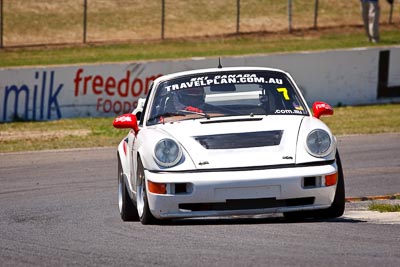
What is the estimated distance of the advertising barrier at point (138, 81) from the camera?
23.0 metres

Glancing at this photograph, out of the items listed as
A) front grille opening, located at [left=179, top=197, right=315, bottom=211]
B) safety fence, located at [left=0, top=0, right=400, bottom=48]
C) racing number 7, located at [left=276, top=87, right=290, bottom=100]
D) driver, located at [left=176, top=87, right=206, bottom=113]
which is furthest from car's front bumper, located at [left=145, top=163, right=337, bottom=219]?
safety fence, located at [left=0, top=0, right=400, bottom=48]

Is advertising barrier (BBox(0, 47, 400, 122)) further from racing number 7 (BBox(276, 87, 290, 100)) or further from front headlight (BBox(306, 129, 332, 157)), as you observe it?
front headlight (BBox(306, 129, 332, 157))

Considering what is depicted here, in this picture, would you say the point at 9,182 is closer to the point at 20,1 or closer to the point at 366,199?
the point at 366,199

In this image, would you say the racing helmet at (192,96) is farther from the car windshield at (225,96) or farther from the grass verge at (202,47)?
the grass verge at (202,47)

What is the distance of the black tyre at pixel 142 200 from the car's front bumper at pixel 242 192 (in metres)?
0.23

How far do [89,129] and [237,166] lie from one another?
1327 cm

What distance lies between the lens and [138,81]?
23.5m

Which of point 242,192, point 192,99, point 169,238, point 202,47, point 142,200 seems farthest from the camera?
point 202,47

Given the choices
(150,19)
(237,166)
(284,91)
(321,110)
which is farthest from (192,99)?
(150,19)

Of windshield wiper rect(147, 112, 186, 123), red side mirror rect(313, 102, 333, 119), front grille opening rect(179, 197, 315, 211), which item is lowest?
front grille opening rect(179, 197, 315, 211)

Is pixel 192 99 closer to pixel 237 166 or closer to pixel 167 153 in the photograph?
pixel 167 153

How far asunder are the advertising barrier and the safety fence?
7.48m

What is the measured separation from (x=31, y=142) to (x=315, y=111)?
11.0 m

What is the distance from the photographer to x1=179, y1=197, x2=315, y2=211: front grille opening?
9.05 m
